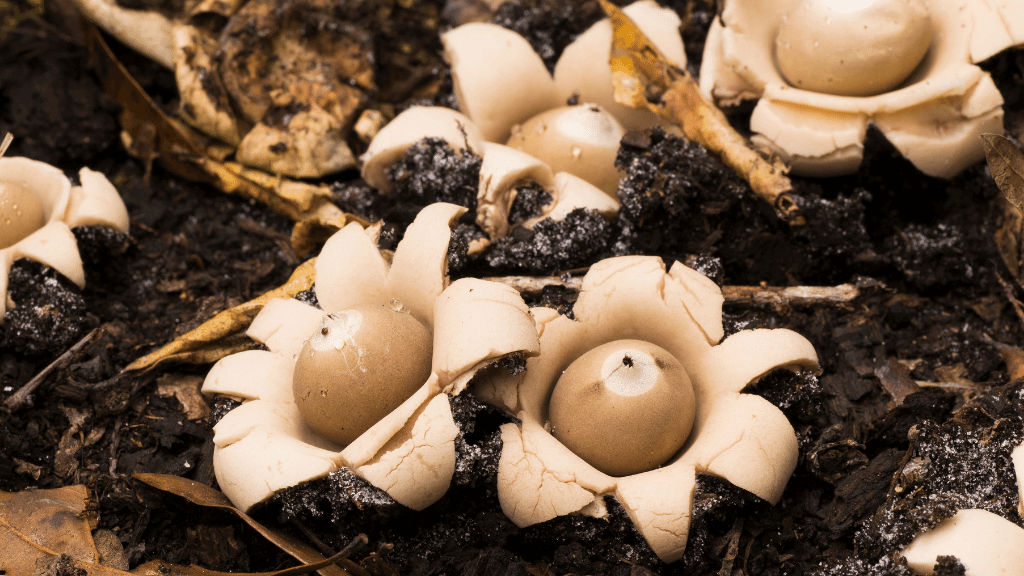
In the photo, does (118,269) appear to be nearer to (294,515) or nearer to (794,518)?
(294,515)

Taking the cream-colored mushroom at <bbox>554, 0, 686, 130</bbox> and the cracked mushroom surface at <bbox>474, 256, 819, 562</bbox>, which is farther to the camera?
the cream-colored mushroom at <bbox>554, 0, 686, 130</bbox>

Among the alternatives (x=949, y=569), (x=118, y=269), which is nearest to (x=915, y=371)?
(x=949, y=569)

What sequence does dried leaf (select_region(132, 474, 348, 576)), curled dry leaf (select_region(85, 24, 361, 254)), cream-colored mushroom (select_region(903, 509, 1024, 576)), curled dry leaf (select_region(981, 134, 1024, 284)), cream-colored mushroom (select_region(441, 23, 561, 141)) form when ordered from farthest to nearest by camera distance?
curled dry leaf (select_region(85, 24, 361, 254)), cream-colored mushroom (select_region(441, 23, 561, 141)), curled dry leaf (select_region(981, 134, 1024, 284)), dried leaf (select_region(132, 474, 348, 576)), cream-colored mushroom (select_region(903, 509, 1024, 576))

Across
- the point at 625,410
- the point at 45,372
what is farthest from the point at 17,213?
the point at 625,410

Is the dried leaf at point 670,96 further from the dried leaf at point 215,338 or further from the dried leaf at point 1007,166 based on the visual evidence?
the dried leaf at point 215,338

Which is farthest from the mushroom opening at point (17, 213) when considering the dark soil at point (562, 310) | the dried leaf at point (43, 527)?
the dried leaf at point (43, 527)

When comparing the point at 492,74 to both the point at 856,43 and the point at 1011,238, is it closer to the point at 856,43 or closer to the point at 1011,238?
the point at 856,43

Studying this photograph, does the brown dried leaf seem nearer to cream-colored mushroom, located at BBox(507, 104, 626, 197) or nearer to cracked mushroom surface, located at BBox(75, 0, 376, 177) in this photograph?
cream-colored mushroom, located at BBox(507, 104, 626, 197)

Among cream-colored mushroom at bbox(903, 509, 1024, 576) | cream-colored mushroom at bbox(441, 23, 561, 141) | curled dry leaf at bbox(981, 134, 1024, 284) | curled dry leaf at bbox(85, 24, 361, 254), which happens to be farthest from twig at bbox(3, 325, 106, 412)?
curled dry leaf at bbox(981, 134, 1024, 284)
